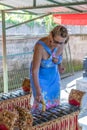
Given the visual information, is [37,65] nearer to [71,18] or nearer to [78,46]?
[71,18]

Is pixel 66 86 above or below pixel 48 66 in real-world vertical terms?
below

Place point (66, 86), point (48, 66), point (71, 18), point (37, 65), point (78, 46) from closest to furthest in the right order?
1. point (37, 65)
2. point (48, 66)
3. point (71, 18)
4. point (66, 86)
5. point (78, 46)

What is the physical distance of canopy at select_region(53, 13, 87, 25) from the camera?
4.33 metres

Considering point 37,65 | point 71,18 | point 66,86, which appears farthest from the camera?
point 66,86

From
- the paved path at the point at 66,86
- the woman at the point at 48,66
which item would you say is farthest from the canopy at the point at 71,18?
the woman at the point at 48,66


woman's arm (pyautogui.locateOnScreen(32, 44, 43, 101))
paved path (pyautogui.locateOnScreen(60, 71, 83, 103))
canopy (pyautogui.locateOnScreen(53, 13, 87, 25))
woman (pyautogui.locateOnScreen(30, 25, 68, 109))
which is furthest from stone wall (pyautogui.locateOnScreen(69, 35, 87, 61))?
woman's arm (pyautogui.locateOnScreen(32, 44, 43, 101))

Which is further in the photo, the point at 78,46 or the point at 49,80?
the point at 78,46

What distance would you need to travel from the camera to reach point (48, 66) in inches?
96.0

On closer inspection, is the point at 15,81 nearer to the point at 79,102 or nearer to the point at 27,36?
the point at 27,36

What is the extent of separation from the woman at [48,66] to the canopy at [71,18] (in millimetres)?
1919

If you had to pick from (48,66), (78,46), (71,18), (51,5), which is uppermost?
(51,5)

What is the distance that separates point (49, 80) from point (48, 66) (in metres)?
0.14

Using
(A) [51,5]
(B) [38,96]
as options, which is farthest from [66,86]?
(B) [38,96]

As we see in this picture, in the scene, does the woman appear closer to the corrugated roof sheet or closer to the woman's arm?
the woman's arm
